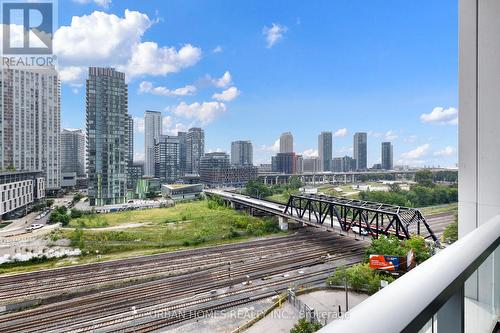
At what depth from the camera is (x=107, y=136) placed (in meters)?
1.97

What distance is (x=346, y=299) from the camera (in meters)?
1.61

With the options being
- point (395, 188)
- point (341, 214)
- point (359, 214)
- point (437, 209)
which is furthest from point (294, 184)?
point (437, 209)

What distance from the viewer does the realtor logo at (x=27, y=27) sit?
4.66 feet

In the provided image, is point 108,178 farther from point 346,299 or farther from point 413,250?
point 413,250

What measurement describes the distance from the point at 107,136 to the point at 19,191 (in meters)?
0.60

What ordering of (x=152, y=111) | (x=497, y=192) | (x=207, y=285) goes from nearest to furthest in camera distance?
(x=497, y=192), (x=207, y=285), (x=152, y=111)

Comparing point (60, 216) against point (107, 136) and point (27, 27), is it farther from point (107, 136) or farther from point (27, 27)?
point (27, 27)

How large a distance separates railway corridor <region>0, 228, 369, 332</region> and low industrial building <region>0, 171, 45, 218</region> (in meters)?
0.37

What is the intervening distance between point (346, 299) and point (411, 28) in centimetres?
205

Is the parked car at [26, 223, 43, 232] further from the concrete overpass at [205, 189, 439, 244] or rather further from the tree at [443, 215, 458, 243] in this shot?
the tree at [443, 215, 458, 243]

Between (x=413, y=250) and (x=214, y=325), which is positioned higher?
(x=413, y=250)

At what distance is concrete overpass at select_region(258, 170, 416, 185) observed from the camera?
2320 millimetres

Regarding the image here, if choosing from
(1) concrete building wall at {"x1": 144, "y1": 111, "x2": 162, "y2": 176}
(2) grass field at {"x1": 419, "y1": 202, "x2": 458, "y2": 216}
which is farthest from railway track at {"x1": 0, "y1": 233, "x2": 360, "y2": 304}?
(2) grass field at {"x1": 419, "y1": 202, "x2": 458, "y2": 216}

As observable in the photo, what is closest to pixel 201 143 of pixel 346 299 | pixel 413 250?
Result: pixel 346 299
